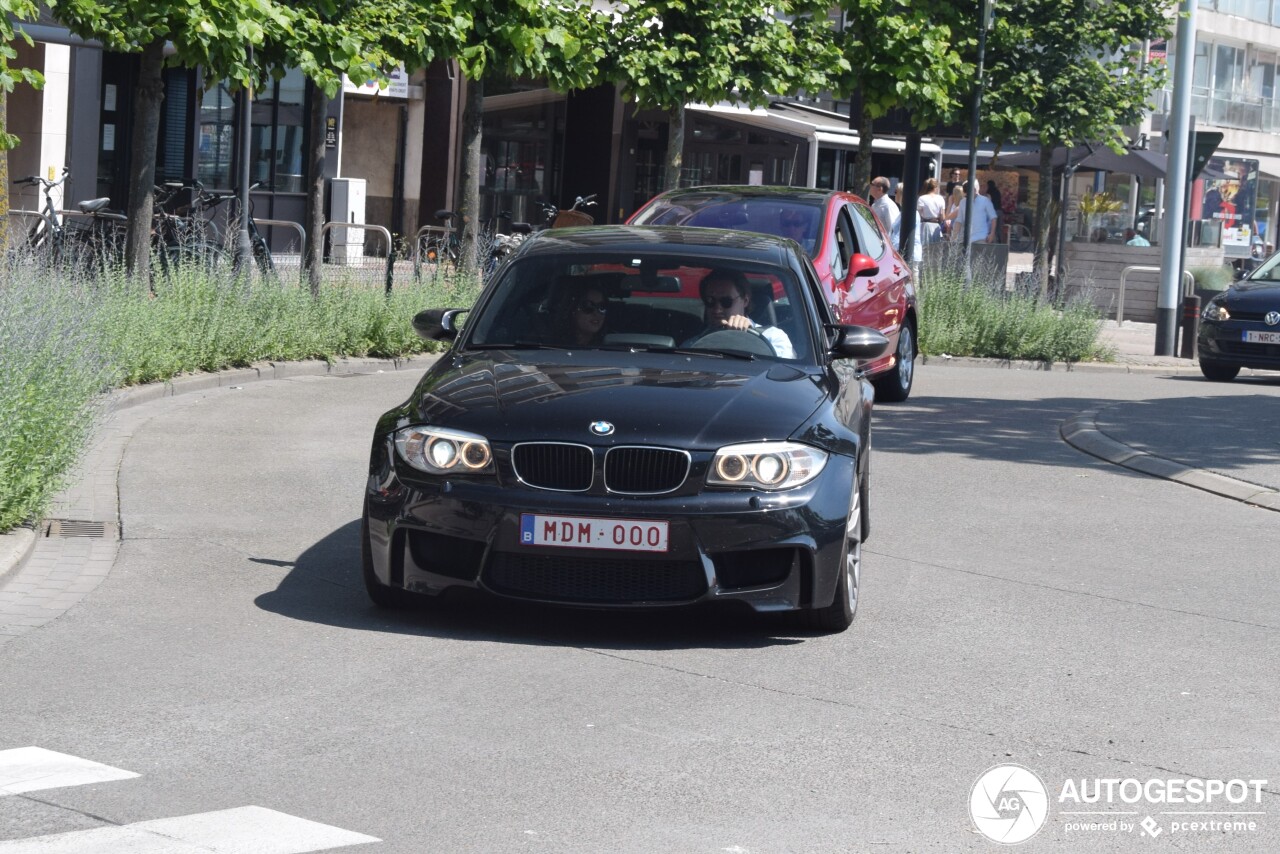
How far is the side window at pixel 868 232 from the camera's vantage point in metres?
15.9

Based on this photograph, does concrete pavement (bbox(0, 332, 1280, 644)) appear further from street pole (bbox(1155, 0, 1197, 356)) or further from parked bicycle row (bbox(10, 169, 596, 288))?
street pole (bbox(1155, 0, 1197, 356))

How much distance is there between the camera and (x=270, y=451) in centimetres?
1238

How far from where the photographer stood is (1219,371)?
21688mm

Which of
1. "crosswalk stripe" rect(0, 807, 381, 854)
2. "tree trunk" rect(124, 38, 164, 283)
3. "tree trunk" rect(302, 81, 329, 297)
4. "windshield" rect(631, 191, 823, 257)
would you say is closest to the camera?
"crosswalk stripe" rect(0, 807, 381, 854)

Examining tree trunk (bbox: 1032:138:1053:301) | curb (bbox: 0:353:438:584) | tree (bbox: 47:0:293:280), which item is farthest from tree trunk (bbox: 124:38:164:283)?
tree trunk (bbox: 1032:138:1053:301)

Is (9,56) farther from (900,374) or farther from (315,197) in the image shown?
(900,374)

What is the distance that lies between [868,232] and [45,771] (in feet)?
38.1

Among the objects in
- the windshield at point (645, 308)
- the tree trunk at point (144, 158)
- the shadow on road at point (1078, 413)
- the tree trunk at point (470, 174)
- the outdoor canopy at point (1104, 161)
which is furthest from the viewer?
the outdoor canopy at point (1104, 161)

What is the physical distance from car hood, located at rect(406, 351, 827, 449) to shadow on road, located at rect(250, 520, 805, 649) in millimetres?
716

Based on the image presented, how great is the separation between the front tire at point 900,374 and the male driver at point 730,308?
8.37m

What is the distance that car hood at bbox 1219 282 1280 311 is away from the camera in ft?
69.7

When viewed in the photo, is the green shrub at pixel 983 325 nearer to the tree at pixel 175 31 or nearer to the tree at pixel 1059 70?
the tree at pixel 1059 70

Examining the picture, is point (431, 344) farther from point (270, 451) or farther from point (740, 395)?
point (740, 395)

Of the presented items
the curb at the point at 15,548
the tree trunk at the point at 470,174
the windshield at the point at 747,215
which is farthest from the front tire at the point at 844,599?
the tree trunk at the point at 470,174
